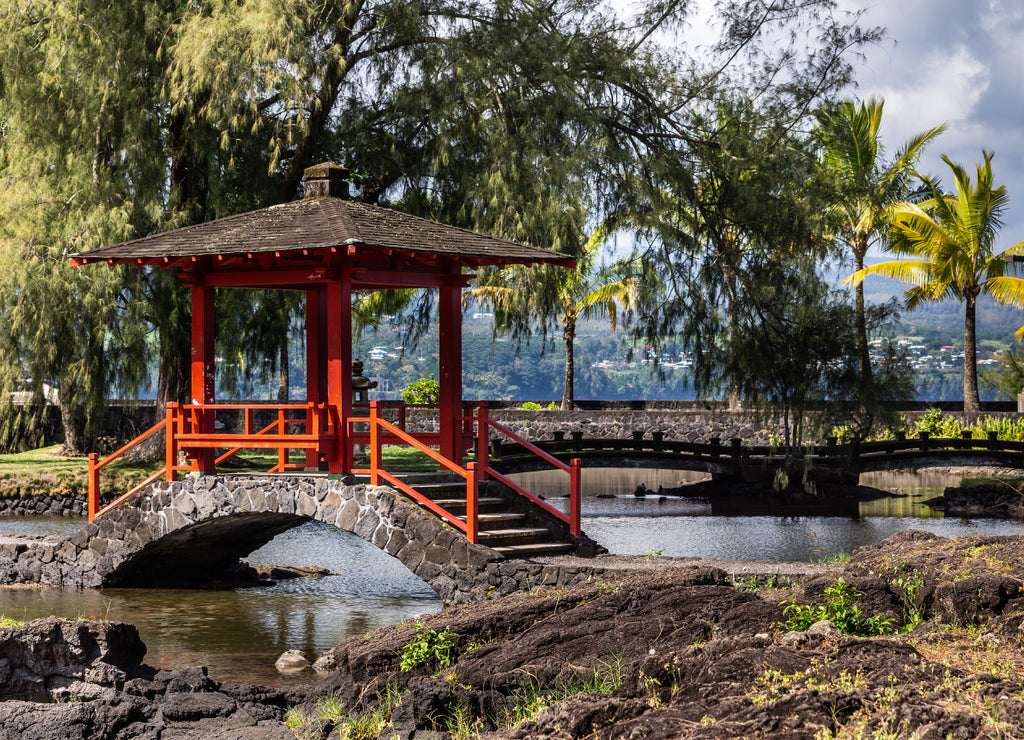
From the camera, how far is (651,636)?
7.86 m

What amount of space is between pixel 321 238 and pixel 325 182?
6.83 feet

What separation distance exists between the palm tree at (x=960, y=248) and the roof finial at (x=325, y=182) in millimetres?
18248

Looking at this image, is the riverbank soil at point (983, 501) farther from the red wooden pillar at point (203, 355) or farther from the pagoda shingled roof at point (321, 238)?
the red wooden pillar at point (203, 355)

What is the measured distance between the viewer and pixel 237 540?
48.8 ft

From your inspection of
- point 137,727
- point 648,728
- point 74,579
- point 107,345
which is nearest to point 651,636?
point 648,728

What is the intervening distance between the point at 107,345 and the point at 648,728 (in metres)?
15.7

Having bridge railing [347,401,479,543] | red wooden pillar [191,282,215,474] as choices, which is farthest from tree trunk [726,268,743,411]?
red wooden pillar [191,282,215,474]

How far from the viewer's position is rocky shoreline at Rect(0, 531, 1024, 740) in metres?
5.90

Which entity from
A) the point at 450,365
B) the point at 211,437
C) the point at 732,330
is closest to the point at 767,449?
the point at 732,330

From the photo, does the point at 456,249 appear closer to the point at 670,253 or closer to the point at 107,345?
the point at 670,253

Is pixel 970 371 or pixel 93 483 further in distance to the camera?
pixel 970 371

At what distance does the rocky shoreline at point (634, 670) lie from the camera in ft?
19.4

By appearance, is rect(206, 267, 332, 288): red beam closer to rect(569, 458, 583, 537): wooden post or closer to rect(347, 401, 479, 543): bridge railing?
rect(347, 401, 479, 543): bridge railing

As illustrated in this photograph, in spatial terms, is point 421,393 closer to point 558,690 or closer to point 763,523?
point 763,523
